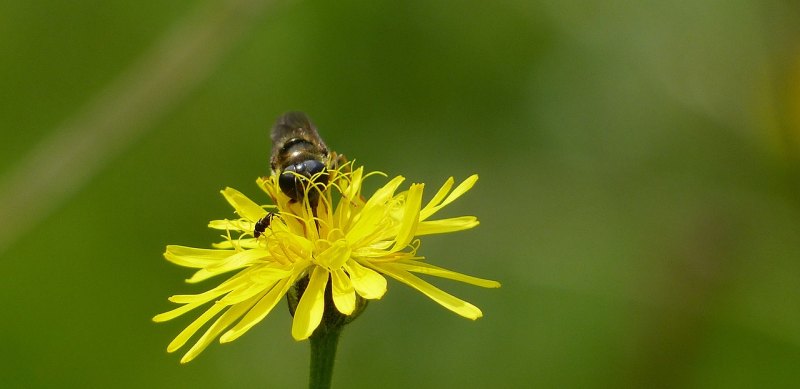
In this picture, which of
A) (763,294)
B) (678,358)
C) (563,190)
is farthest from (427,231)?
(563,190)

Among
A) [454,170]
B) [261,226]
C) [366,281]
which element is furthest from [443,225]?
[454,170]

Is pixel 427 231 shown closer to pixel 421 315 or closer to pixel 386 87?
pixel 421 315

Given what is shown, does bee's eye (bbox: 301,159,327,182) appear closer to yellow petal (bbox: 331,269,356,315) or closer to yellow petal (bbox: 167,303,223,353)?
yellow petal (bbox: 331,269,356,315)

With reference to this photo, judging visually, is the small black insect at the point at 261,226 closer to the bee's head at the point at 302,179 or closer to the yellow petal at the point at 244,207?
the bee's head at the point at 302,179

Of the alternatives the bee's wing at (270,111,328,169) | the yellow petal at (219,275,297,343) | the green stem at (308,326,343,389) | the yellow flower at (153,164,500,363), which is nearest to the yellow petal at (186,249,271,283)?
the yellow flower at (153,164,500,363)

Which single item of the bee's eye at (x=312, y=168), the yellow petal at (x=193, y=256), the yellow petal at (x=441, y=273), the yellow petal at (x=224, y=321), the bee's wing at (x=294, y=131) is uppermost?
the bee's wing at (x=294, y=131)

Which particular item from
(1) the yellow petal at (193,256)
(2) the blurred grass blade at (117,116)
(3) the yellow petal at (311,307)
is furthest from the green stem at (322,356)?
(2) the blurred grass blade at (117,116)
